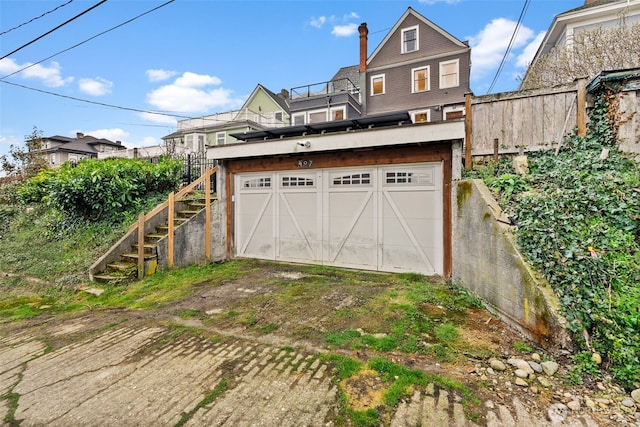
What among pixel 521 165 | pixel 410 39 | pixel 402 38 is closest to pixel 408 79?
pixel 410 39

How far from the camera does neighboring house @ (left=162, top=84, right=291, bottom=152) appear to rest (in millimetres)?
22281

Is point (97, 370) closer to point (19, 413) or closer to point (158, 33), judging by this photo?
point (19, 413)

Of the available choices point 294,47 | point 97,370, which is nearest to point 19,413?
point 97,370

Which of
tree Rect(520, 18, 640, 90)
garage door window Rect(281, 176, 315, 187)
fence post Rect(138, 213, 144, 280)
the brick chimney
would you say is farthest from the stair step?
the brick chimney

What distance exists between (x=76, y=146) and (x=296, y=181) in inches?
1547

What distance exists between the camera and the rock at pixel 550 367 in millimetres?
2464

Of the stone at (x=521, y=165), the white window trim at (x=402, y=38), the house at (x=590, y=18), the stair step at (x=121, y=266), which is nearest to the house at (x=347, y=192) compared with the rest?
the stone at (x=521, y=165)

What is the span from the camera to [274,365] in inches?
112

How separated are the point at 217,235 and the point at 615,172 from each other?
311 inches

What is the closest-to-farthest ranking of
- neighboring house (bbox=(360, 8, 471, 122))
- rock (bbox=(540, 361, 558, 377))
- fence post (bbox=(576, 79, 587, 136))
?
rock (bbox=(540, 361, 558, 377))
fence post (bbox=(576, 79, 587, 136))
neighboring house (bbox=(360, 8, 471, 122))

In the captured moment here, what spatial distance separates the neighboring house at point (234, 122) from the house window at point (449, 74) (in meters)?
11.7

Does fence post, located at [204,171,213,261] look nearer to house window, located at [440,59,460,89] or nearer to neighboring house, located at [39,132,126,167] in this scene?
house window, located at [440,59,460,89]

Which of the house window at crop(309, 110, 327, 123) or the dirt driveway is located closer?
the dirt driveway

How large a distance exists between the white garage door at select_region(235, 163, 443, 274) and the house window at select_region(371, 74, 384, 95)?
12501mm
